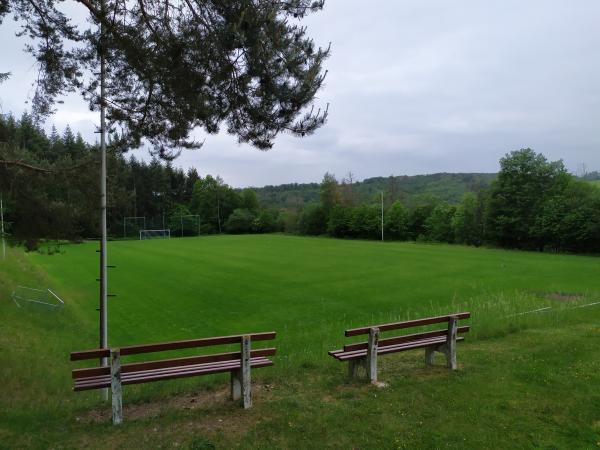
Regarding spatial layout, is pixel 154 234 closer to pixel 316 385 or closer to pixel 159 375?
pixel 316 385

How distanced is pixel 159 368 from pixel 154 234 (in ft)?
270

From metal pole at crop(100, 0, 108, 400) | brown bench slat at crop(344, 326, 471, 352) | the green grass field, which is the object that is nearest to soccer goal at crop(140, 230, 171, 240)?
the green grass field

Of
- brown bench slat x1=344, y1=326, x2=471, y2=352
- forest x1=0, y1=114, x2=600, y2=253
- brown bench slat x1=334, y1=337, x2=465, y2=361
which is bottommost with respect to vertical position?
brown bench slat x1=334, y1=337, x2=465, y2=361

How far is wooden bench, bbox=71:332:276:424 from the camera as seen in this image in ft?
16.0

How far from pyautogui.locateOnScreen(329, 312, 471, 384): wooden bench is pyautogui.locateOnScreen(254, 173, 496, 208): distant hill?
8183 centimetres

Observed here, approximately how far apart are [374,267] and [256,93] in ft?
87.8

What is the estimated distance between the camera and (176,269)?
31.5m

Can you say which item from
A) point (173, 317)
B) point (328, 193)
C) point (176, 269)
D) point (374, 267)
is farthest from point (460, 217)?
point (173, 317)


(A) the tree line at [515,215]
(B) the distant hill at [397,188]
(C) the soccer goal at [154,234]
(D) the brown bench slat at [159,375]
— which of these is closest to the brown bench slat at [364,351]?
(D) the brown bench slat at [159,375]

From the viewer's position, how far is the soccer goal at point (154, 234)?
267 ft

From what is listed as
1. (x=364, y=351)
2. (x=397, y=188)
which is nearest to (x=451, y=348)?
(x=364, y=351)

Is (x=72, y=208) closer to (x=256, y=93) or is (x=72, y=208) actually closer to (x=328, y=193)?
(x=256, y=93)

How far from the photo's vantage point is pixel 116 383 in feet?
15.8

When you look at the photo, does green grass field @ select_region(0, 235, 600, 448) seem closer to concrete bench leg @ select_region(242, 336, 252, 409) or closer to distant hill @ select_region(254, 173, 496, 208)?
concrete bench leg @ select_region(242, 336, 252, 409)
